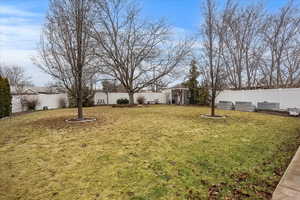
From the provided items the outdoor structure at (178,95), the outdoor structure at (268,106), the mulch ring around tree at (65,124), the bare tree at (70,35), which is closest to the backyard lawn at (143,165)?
the mulch ring around tree at (65,124)

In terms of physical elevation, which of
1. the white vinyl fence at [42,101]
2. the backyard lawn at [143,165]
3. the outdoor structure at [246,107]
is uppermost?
the white vinyl fence at [42,101]

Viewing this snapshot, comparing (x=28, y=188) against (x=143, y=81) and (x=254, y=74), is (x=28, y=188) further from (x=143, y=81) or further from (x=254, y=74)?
(x=254, y=74)

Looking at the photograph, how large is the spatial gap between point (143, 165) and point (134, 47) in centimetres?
1335

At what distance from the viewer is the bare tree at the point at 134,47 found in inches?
555

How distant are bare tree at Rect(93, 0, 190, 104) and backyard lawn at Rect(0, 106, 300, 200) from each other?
10864 millimetres

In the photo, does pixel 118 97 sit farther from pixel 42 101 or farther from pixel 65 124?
pixel 65 124

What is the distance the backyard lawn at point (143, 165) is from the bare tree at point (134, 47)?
10864 mm

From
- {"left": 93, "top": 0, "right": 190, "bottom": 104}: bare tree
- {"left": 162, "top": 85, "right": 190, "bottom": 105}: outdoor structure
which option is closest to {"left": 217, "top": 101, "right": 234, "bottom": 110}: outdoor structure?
{"left": 162, "top": 85, "right": 190, "bottom": 105}: outdoor structure

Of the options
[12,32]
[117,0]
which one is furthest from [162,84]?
[12,32]

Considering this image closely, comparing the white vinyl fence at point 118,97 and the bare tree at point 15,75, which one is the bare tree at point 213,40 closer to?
the white vinyl fence at point 118,97

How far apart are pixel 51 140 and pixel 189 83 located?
46.9ft

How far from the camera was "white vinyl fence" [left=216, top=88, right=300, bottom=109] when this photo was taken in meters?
9.86

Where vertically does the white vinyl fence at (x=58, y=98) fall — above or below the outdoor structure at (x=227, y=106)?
above

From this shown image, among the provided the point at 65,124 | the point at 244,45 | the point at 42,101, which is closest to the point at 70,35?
the point at 65,124
